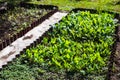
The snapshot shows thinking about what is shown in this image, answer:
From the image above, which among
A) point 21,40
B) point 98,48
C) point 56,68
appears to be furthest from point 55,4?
point 56,68

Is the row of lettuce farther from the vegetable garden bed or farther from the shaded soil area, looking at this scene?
the vegetable garden bed

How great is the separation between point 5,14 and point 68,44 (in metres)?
4.09

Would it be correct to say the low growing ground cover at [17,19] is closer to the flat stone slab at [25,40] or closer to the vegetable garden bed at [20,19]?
the vegetable garden bed at [20,19]

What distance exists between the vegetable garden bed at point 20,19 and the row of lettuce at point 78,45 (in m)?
0.89

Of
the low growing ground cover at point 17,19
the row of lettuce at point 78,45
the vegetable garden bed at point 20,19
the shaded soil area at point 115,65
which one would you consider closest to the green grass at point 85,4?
the vegetable garden bed at point 20,19

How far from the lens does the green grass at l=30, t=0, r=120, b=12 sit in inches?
571

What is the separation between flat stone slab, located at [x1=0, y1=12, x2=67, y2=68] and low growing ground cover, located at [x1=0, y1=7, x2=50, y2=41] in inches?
20.1

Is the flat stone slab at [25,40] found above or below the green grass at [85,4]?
below

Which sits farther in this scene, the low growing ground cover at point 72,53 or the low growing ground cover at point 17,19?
the low growing ground cover at point 17,19

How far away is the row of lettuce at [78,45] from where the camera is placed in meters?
8.83

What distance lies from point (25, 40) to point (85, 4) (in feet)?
17.1

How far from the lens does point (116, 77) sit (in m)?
8.27

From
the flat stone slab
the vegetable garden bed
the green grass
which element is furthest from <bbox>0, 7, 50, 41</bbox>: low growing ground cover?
the green grass

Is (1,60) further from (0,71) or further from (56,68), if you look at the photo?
(56,68)
